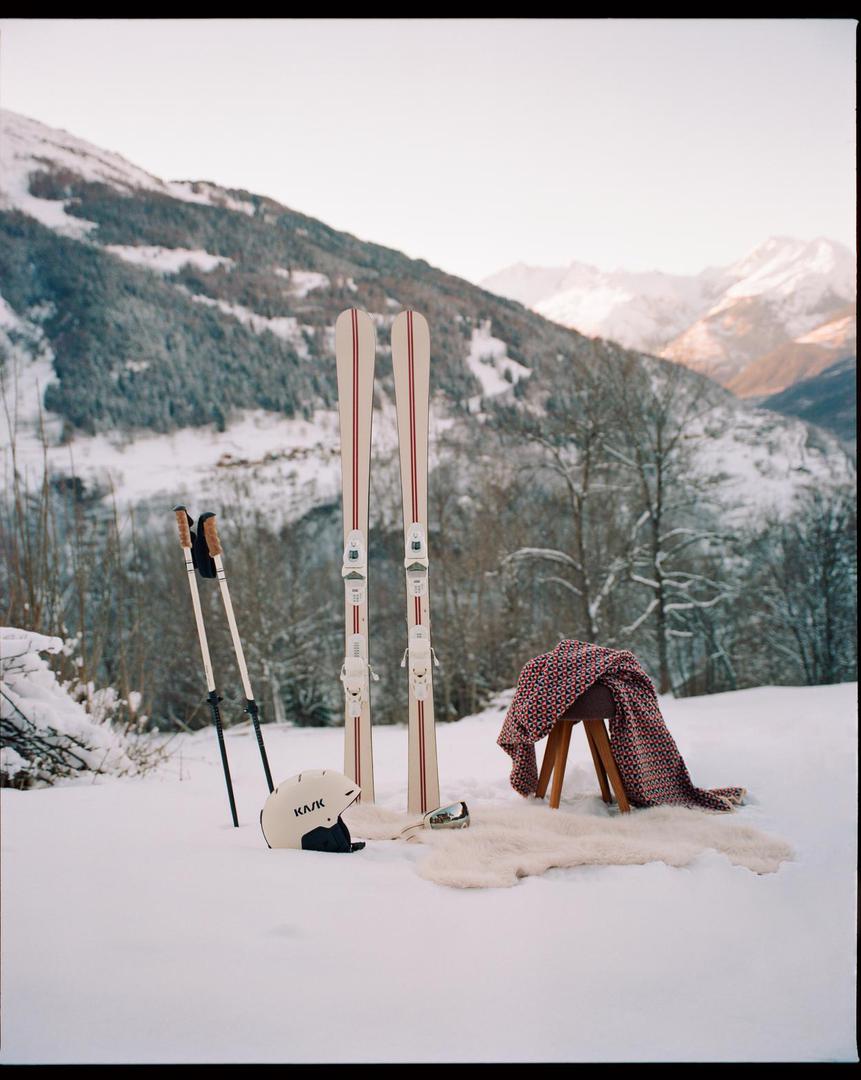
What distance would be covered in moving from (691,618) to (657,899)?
759cm

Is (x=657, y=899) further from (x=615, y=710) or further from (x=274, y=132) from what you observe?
(x=274, y=132)

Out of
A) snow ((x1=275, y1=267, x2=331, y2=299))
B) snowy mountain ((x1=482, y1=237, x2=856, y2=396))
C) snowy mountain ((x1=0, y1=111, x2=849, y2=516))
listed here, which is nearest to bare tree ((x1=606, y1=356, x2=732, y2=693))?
snowy mountain ((x1=0, y1=111, x2=849, y2=516))

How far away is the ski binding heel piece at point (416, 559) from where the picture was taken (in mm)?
2709

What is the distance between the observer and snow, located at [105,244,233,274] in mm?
13648

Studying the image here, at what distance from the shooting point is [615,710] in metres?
2.51

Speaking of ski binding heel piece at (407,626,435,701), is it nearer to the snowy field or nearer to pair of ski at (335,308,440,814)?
pair of ski at (335,308,440,814)

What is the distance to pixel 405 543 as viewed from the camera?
2.73 m

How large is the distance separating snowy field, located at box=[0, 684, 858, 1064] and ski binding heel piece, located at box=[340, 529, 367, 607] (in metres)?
0.80

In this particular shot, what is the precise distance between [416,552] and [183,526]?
759 mm

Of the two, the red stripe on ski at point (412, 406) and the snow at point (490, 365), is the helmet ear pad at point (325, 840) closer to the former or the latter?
the red stripe on ski at point (412, 406)

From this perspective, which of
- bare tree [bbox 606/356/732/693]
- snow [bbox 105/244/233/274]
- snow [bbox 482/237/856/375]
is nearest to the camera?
bare tree [bbox 606/356/732/693]

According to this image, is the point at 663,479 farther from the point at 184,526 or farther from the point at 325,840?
the point at 325,840

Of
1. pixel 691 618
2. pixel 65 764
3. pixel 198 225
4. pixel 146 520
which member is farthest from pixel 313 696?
pixel 198 225

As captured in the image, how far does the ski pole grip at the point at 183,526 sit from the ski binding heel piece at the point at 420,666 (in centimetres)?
79
